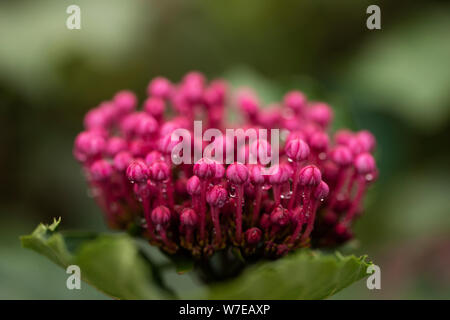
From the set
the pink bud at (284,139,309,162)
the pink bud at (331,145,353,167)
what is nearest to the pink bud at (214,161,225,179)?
the pink bud at (284,139,309,162)

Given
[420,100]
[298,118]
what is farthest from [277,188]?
[420,100]

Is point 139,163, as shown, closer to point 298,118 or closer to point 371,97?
point 298,118

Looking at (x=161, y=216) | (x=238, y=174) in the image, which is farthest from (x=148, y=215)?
(x=238, y=174)

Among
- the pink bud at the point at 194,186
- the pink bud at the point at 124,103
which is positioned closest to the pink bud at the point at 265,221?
the pink bud at the point at 194,186

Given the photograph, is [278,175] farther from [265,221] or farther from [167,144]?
[167,144]

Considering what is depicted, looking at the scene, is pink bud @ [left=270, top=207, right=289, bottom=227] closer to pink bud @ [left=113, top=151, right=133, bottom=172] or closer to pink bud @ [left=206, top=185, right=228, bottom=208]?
pink bud @ [left=206, top=185, right=228, bottom=208]

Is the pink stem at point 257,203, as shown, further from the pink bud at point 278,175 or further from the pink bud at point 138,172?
the pink bud at point 138,172
